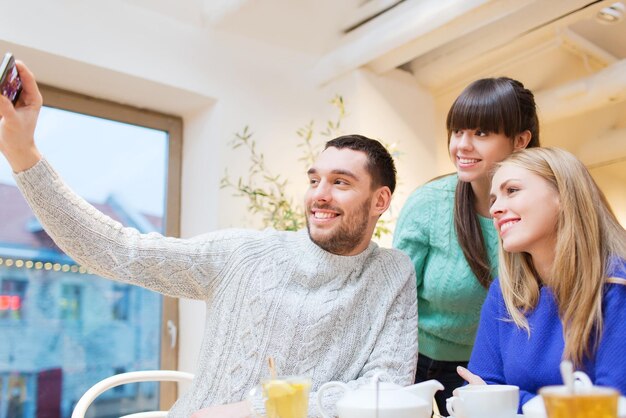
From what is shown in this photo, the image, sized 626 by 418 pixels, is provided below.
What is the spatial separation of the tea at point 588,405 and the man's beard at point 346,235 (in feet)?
3.04

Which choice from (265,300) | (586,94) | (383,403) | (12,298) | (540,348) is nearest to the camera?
(383,403)

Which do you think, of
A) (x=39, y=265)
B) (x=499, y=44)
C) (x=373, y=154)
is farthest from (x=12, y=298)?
(x=499, y=44)

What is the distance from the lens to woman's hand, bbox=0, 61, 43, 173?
4.03ft

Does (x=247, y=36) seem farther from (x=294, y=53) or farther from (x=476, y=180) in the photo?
(x=476, y=180)

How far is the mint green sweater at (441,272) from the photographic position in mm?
1871

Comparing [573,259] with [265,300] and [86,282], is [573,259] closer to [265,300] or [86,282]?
[265,300]

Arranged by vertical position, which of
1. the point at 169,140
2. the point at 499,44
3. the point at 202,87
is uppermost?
the point at 499,44

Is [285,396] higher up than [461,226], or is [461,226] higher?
[461,226]

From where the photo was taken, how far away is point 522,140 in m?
1.84

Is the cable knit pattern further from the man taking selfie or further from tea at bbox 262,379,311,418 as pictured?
tea at bbox 262,379,311,418

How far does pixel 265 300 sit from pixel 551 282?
62 cm

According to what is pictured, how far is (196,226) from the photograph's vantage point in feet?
11.1

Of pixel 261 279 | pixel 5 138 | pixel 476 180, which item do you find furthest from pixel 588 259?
pixel 5 138

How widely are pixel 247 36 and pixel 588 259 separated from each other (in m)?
2.62
